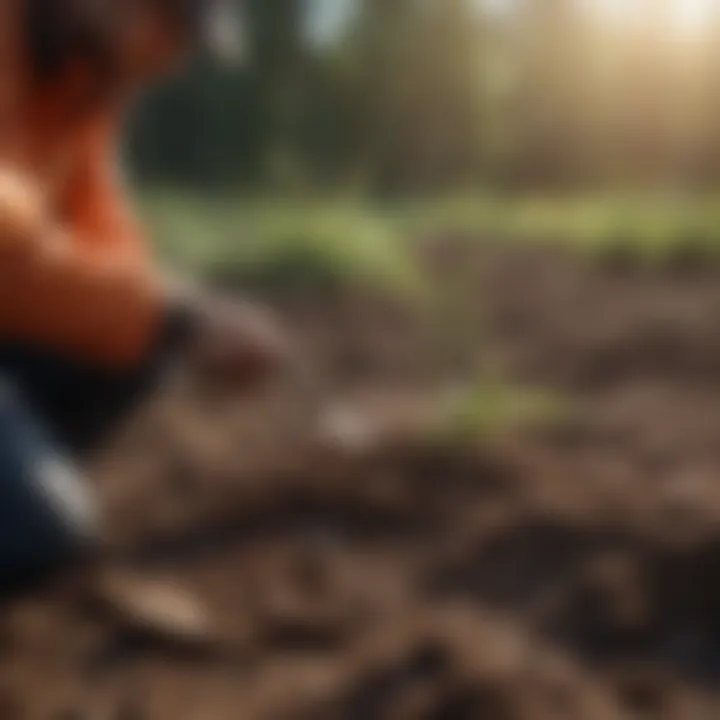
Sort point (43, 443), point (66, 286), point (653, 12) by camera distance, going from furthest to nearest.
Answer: point (653, 12) → point (43, 443) → point (66, 286)

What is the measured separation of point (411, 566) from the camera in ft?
3.09

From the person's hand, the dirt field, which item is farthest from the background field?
the person's hand

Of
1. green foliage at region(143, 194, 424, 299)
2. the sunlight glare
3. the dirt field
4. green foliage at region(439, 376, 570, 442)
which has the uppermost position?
the sunlight glare

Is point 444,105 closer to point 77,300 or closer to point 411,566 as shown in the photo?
point 411,566

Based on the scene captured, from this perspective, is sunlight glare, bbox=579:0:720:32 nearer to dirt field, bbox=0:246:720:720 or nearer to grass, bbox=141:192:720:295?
grass, bbox=141:192:720:295

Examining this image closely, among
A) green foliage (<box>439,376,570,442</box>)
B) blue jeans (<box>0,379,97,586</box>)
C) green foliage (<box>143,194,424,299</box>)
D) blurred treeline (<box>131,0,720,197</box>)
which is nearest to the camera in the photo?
blue jeans (<box>0,379,97,586</box>)

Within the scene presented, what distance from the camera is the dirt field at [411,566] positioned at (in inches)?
30.0

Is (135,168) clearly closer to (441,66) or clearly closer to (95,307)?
(441,66)

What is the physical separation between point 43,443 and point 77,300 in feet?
0.53

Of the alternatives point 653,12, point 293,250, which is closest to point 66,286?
point 293,250

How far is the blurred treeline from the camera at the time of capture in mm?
1678

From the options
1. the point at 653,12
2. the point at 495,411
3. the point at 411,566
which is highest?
the point at 653,12

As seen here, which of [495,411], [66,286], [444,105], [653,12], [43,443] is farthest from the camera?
[653,12]

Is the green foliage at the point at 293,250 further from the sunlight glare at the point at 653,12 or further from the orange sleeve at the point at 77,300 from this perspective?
the orange sleeve at the point at 77,300
